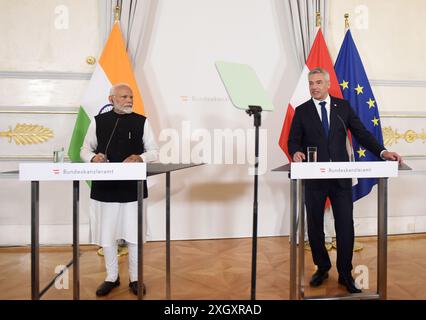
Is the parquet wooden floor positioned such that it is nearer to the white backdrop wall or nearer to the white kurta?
the white backdrop wall

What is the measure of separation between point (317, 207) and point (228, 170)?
143 centimetres

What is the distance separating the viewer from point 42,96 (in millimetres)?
3408

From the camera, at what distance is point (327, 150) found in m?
2.29

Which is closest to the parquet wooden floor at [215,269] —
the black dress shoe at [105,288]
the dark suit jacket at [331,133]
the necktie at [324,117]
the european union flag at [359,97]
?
the black dress shoe at [105,288]

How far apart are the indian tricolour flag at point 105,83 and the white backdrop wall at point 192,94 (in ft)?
1.05

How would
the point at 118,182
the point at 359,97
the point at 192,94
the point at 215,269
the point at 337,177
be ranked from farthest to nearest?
the point at 192,94 < the point at 359,97 < the point at 215,269 < the point at 118,182 < the point at 337,177

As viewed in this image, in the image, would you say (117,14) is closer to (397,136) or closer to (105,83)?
(105,83)

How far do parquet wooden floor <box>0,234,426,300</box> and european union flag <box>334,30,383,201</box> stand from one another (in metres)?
0.68

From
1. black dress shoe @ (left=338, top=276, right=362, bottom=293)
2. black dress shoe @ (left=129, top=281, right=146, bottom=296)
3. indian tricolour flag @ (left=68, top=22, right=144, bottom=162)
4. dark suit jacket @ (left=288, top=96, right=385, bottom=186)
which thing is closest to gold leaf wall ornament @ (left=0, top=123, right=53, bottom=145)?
indian tricolour flag @ (left=68, top=22, right=144, bottom=162)

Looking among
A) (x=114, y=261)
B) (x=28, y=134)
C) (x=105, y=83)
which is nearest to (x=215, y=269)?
(x=114, y=261)

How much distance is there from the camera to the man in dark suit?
2.25 metres

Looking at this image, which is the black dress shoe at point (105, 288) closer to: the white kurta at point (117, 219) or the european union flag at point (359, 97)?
the white kurta at point (117, 219)

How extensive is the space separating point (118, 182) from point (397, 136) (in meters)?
3.28
